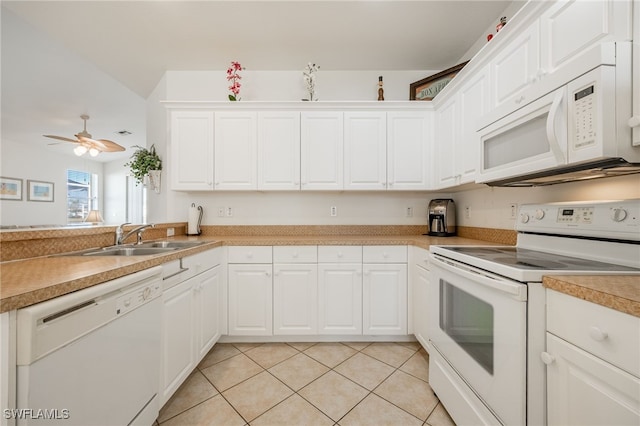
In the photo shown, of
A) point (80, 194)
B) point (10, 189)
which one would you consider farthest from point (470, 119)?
point (80, 194)

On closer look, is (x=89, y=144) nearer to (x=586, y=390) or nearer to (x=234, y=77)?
(x=234, y=77)

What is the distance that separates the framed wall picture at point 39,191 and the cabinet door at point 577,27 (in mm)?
8052

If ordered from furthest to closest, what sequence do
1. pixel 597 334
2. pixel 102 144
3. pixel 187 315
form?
pixel 102 144 → pixel 187 315 → pixel 597 334

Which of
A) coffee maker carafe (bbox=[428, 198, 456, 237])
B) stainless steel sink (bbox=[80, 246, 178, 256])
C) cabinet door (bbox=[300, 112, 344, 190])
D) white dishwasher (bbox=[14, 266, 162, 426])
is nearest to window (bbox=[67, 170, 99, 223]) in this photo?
stainless steel sink (bbox=[80, 246, 178, 256])

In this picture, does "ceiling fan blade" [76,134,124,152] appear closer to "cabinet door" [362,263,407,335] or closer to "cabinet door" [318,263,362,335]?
"cabinet door" [318,263,362,335]

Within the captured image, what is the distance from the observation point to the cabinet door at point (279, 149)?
2.34 metres

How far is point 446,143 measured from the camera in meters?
2.13

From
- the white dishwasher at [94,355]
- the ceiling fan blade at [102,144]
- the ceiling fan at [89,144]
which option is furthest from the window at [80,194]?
the white dishwasher at [94,355]

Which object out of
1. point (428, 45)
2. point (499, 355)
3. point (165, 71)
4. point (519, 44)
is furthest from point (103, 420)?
point (428, 45)

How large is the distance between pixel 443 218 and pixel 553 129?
143 cm

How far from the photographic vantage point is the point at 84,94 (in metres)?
3.28

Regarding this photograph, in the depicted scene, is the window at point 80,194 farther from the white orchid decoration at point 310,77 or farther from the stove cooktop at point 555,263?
the stove cooktop at point 555,263

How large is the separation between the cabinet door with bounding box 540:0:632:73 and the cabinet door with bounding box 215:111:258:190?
2079 mm

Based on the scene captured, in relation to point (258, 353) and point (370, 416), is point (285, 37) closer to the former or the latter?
point (258, 353)
